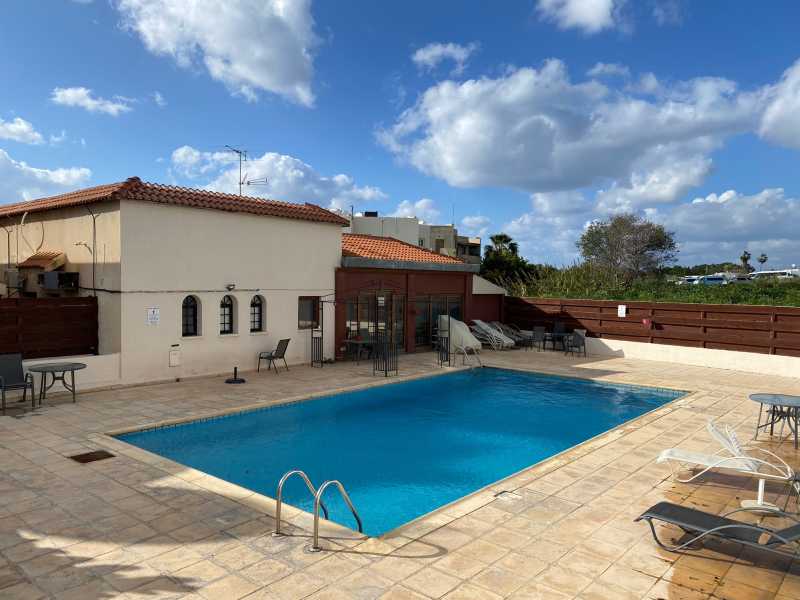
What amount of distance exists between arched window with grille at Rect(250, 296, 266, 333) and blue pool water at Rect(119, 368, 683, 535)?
14.3 ft

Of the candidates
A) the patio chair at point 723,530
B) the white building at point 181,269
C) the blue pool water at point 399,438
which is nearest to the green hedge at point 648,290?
the blue pool water at point 399,438

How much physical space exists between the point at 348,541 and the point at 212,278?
A: 11.2 meters

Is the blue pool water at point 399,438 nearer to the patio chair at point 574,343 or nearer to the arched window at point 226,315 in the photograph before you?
the arched window at point 226,315

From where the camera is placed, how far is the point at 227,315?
16.2 m

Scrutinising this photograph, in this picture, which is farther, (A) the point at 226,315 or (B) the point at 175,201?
(A) the point at 226,315

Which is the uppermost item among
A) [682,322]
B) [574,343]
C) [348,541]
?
[682,322]

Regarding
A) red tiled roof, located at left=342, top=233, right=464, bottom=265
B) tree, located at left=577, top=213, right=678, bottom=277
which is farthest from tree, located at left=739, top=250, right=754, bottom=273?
red tiled roof, located at left=342, top=233, right=464, bottom=265

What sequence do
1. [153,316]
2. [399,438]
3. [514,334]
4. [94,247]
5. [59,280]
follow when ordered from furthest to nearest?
1. [514,334]
2. [59,280]
3. [94,247]
4. [153,316]
5. [399,438]

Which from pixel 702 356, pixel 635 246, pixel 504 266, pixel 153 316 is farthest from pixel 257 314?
pixel 635 246

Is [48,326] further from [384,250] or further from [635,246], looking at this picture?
[635,246]

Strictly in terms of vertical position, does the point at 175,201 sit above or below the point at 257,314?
above

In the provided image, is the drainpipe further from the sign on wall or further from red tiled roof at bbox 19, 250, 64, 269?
red tiled roof at bbox 19, 250, 64, 269

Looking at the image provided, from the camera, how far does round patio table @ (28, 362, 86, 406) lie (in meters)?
11.4

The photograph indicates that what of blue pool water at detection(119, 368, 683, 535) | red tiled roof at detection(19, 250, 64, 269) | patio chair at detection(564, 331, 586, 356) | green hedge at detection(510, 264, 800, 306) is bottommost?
blue pool water at detection(119, 368, 683, 535)
